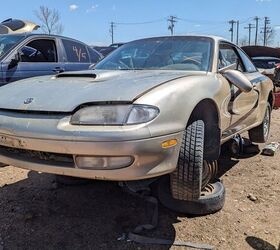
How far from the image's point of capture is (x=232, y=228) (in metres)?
3.04

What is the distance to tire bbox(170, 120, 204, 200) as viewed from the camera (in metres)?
2.69

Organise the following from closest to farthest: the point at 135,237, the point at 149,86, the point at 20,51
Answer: the point at 149,86 → the point at 135,237 → the point at 20,51

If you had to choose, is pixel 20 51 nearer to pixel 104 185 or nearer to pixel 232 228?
pixel 104 185

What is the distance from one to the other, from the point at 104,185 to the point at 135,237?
3.58 feet

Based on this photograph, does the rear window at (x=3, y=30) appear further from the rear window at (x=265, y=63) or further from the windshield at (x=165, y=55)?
the rear window at (x=265, y=63)

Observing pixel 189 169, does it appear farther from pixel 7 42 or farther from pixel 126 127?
pixel 7 42

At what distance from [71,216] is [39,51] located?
13.8 ft

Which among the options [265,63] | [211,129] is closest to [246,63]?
[211,129]

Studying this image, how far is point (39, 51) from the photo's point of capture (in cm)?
673

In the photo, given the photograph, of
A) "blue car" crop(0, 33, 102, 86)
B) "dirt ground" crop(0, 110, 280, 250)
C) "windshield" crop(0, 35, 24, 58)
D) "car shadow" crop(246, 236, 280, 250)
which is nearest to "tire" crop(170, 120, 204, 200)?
"dirt ground" crop(0, 110, 280, 250)

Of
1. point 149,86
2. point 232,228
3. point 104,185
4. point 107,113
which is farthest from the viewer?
point 104,185

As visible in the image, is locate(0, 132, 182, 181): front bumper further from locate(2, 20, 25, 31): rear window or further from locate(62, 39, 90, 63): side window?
locate(2, 20, 25, 31): rear window

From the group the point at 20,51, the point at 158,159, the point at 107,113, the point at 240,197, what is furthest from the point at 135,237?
the point at 20,51

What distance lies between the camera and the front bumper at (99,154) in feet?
7.75
